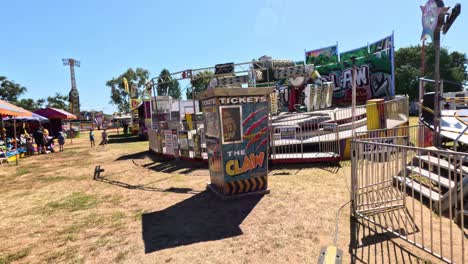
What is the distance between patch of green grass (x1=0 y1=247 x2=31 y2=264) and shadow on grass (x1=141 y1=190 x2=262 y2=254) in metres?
1.91

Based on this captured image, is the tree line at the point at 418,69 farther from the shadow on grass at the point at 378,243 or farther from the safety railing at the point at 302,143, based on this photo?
the shadow on grass at the point at 378,243

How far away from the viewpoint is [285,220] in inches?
195

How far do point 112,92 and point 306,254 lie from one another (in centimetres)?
8754

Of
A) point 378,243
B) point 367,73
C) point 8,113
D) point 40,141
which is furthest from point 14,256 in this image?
point 367,73

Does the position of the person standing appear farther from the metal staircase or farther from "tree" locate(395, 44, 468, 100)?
"tree" locate(395, 44, 468, 100)

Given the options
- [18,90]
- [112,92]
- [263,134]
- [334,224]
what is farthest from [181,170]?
[18,90]

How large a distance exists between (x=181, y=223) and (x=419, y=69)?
56.9 metres

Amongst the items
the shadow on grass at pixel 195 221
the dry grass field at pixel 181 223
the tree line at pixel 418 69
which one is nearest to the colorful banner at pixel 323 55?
the tree line at pixel 418 69

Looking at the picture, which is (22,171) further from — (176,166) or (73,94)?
(73,94)

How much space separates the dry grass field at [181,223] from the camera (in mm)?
3920

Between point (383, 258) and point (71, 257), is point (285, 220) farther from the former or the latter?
point (71, 257)

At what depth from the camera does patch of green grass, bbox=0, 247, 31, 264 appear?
410 cm

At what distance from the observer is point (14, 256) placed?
4.21 meters

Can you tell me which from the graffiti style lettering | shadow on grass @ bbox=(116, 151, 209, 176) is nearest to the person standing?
shadow on grass @ bbox=(116, 151, 209, 176)
